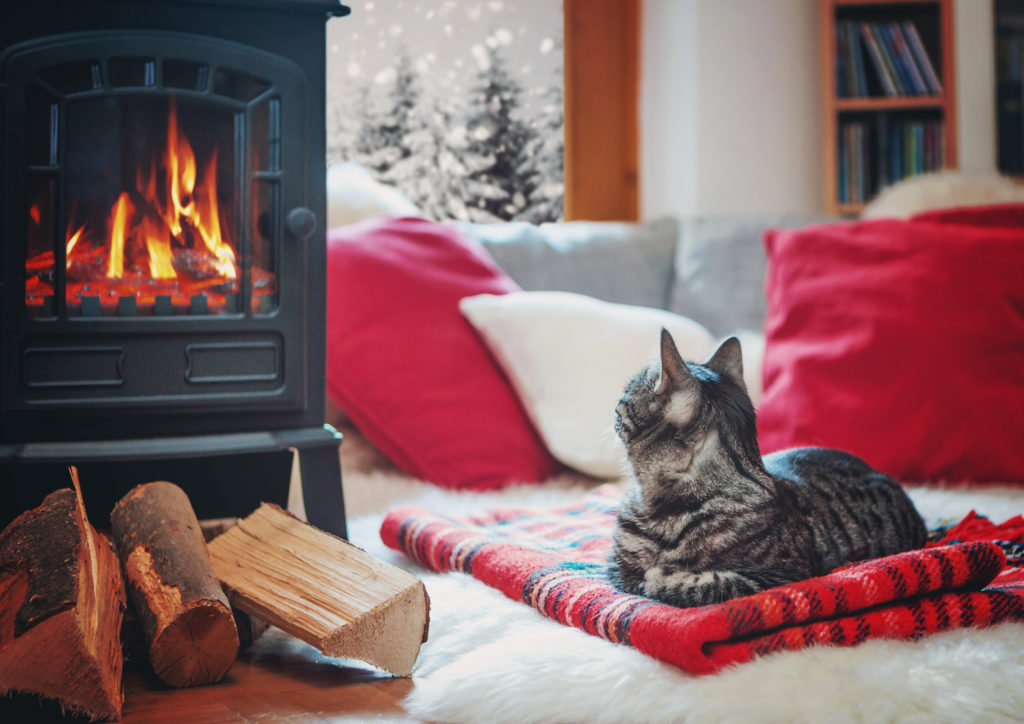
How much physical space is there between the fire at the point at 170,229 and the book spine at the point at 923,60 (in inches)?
88.4

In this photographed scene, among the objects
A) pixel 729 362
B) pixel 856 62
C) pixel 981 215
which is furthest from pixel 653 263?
pixel 729 362

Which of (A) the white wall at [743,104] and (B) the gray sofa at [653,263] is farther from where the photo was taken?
(A) the white wall at [743,104]

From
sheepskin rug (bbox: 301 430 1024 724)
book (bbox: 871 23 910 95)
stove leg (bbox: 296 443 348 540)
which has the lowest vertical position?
sheepskin rug (bbox: 301 430 1024 724)

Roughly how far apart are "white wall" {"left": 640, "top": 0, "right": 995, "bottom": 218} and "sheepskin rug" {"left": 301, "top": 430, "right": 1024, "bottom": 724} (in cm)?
195

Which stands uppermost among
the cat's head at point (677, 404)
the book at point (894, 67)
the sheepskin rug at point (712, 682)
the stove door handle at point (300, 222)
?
the book at point (894, 67)

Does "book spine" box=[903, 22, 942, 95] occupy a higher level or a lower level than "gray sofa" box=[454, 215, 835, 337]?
higher

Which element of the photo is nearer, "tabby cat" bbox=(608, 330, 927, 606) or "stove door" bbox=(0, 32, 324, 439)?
"tabby cat" bbox=(608, 330, 927, 606)

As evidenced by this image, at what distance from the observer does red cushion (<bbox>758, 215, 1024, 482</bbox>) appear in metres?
1.75

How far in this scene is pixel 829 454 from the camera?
125cm

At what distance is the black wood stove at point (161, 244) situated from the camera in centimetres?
124

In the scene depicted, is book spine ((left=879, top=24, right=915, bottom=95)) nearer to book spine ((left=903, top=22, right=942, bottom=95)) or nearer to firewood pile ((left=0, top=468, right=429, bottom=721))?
book spine ((left=903, top=22, right=942, bottom=95))

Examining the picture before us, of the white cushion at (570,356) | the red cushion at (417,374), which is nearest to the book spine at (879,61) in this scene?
the white cushion at (570,356)

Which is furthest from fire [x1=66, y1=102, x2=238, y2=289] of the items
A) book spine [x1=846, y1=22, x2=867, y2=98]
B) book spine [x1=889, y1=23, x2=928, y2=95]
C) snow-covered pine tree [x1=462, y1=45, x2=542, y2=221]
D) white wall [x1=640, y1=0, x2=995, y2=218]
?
book spine [x1=889, y1=23, x2=928, y2=95]

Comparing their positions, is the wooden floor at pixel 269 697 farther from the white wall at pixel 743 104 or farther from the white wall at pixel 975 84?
the white wall at pixel 975 84
